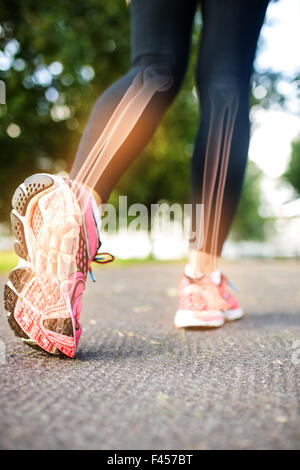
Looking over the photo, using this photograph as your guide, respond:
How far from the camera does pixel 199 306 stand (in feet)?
4.98

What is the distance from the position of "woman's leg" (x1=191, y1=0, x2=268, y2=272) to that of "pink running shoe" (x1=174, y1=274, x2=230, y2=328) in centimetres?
8

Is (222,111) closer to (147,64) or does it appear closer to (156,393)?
(147,64)

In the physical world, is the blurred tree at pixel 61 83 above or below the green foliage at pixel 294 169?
above

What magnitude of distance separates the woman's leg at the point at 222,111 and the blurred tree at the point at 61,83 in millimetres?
3774

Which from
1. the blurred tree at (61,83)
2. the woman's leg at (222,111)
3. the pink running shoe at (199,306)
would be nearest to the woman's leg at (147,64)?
the woman's leg at (222,111)

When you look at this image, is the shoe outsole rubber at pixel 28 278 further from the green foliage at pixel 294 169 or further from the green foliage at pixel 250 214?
the green foliage at pixel 250 214

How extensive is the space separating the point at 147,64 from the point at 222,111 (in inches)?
12.5

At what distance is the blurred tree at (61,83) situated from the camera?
5.25 m

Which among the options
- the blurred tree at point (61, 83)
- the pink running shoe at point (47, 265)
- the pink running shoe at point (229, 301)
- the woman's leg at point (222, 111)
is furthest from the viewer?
the blurred tree at point (61, 83)

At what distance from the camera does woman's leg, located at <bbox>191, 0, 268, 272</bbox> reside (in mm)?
1467

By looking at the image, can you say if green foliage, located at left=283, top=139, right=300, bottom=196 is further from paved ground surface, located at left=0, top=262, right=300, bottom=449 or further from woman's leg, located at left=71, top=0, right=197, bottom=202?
paved ground surface, located at left=0, top=262, right=300, bottom=449
